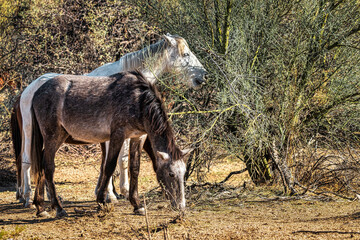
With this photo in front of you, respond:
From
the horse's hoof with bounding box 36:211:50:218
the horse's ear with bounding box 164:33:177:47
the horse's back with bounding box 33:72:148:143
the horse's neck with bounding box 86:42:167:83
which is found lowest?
the horse's hoof with bounding box 36:211:50:218

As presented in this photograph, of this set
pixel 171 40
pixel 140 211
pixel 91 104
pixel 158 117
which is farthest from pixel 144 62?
pixel 140 211

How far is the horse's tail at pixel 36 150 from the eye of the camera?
6004 mm

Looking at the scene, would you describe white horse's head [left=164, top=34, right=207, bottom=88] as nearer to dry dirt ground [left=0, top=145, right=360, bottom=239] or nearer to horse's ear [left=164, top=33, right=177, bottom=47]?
horse's ear [left=164, top=33, right=177, bottom=47]

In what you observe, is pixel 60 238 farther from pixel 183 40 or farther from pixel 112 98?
pixel 183 40

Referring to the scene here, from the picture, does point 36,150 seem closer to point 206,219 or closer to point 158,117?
point 158,117

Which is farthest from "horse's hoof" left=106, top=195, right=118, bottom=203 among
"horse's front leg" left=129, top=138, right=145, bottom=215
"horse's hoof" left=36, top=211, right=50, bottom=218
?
"horse's hoof" left=36, top=211, right=50, bottom=218

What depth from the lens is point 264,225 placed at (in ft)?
15.9

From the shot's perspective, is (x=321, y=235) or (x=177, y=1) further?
(x=177, y=1)

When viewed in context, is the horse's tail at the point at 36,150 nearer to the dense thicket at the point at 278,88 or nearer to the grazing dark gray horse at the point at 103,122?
the grazing dark gray horse at the point at 103,122

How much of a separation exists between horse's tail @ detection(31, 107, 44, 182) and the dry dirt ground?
599 mm

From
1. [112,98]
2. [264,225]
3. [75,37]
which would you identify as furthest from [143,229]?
[75,37]

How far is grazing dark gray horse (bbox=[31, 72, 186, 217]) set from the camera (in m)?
5.29

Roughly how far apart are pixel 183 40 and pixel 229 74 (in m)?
1.01

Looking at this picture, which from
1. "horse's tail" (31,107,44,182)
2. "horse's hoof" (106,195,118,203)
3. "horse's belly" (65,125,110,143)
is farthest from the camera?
"horse's hoof" (106,195,118,203)
